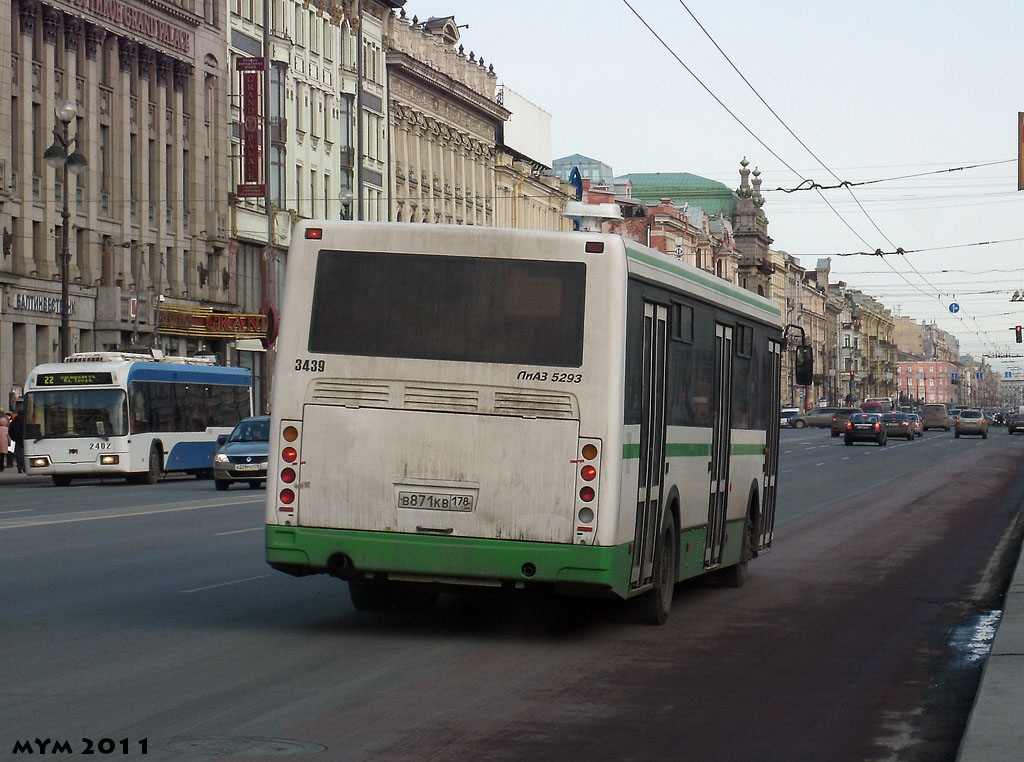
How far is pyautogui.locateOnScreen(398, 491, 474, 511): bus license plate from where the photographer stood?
38.7ft

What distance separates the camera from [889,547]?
22391 mm

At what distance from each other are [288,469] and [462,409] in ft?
4.02

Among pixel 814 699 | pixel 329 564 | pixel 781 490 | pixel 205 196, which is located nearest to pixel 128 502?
pixel 781 490

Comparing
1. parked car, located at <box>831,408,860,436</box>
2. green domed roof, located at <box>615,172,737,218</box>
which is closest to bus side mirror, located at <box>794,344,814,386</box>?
parked car, located at <box>831,408,860,436</box>

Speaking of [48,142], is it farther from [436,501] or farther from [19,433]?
[436,501]

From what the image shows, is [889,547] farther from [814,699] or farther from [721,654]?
[814,699]

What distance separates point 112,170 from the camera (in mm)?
56938

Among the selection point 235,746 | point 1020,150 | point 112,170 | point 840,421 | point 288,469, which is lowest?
point 235,746

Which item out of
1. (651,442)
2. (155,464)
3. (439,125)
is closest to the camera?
(651,442)

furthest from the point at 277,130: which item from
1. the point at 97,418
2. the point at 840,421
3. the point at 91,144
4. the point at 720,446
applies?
the point at 720,446

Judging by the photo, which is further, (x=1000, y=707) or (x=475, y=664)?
(x=475, y=664)

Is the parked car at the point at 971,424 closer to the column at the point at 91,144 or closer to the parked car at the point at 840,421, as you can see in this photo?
the parked car at the point at 840,421

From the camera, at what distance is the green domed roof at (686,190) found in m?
164

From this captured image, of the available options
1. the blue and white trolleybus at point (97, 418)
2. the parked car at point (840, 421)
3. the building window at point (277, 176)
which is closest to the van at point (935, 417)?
the parked car at point (840, 421)
